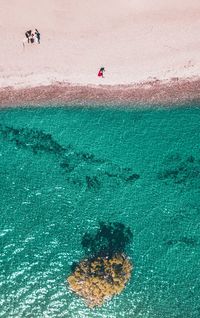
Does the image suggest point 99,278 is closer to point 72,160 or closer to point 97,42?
point 72,160

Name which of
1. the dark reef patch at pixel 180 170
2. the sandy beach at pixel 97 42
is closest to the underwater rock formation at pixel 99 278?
the dark reef patch at pixel 180 170

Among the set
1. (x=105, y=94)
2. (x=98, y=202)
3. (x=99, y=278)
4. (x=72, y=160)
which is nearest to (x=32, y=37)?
(x=105, y=94)

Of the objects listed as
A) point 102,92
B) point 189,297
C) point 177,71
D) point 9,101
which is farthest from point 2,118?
point 189,297

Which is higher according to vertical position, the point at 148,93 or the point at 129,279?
the point at 148,93

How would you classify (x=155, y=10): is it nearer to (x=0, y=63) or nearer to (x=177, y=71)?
(x=177, y=71)

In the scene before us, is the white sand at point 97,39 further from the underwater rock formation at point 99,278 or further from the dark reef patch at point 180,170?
the underwater rock formation at point 99,278
